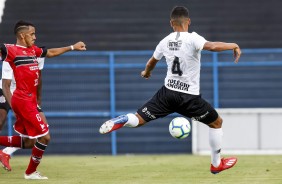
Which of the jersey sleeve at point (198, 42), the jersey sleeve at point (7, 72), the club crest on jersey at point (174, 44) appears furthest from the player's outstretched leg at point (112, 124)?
the jersey sleeve at point (7, 72)

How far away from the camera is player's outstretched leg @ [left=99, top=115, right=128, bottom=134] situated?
32.5 ft

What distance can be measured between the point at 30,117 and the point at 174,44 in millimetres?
2093

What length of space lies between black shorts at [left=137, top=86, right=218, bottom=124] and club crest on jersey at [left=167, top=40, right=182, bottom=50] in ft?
1.68

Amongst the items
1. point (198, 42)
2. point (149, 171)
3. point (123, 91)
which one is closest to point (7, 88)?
point (149, 171)

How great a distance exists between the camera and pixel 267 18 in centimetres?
1816

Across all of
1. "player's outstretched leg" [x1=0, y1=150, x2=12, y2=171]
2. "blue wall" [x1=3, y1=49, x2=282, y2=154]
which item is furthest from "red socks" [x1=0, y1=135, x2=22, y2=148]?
"blue wall" [x1=3, y1=49, x2=282, y2=154]

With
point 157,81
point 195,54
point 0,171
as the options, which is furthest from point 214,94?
point 195,54

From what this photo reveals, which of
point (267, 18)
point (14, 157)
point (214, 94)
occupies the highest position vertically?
point (267, 18)

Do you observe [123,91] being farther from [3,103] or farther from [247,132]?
[3,103]

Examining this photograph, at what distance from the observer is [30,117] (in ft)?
34.8

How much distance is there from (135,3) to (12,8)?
273 centimetres

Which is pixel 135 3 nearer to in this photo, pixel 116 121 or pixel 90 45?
pixel 90 45

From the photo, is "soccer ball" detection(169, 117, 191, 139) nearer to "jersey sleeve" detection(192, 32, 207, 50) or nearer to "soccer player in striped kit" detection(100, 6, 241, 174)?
"soccer player in striped kit" detection(100, 6, 241, 174)

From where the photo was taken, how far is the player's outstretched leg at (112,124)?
9.91 metres
